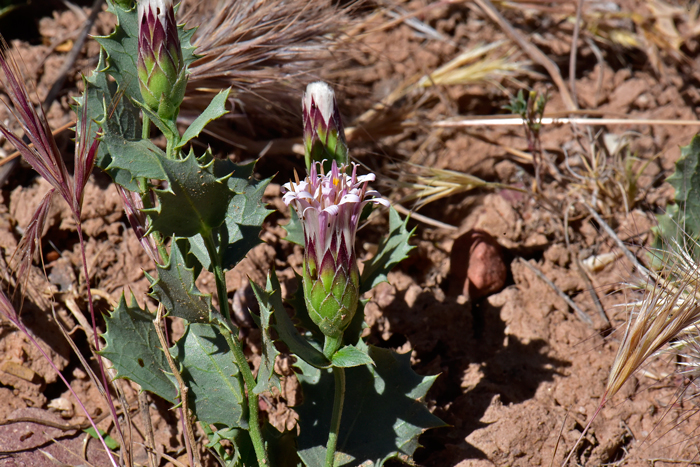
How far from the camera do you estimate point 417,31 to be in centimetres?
352

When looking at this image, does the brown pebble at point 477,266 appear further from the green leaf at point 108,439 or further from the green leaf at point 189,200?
the green leaf at point 108,439

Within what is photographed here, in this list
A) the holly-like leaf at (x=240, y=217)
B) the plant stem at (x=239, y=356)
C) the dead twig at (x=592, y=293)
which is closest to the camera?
the plant stem at (x=239, y=356)

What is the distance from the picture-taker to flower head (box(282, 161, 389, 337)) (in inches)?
55.4

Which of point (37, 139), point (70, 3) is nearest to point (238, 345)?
point (37, 139)

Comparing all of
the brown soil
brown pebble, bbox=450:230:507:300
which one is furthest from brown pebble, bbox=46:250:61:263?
brown pebble, bbox=450:230:507:300

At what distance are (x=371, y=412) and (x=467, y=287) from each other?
864 mm

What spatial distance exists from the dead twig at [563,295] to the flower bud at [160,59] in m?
1.68

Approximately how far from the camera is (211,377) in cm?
163

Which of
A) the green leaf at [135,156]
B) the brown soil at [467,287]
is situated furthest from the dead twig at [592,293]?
the green leaf at [135,156]

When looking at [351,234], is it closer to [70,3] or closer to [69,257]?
[69,257]

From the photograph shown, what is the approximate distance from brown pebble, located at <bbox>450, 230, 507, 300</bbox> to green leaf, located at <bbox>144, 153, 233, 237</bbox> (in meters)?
1.28

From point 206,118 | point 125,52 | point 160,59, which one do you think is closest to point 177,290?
point 206,118

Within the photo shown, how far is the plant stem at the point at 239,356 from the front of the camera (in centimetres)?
150

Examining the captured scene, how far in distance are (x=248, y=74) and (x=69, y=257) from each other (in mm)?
1037
